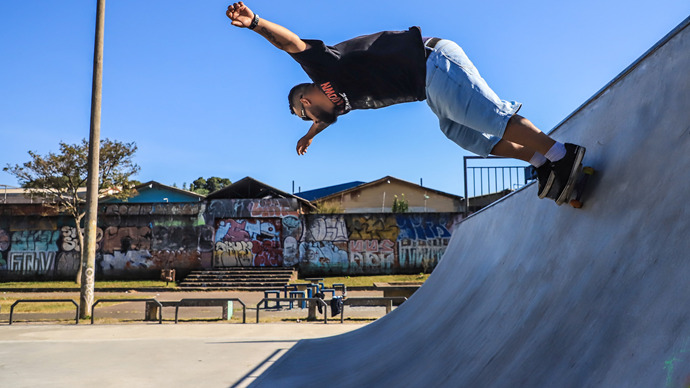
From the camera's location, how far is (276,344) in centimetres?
646

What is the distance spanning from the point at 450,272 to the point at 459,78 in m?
3.31

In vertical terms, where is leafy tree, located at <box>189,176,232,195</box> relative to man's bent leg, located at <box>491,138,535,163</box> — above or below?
above

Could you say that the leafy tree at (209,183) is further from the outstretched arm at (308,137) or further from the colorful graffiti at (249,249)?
the outstretched arm at (308,137)

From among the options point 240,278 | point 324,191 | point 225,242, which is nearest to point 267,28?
point 240,278

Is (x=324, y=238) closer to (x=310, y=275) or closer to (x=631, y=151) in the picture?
(x=310, y=275)

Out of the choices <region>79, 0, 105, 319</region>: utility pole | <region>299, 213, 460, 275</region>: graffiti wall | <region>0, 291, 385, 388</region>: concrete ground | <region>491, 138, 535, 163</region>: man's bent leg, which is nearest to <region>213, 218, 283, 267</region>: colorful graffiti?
<region>299, 213, 460, 275</region>: graffiti wall

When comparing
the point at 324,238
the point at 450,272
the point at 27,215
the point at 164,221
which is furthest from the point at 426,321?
the point at 27,215

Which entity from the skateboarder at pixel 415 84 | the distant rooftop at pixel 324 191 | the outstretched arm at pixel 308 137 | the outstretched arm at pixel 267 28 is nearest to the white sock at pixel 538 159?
the skateboarder at pixel 415 84

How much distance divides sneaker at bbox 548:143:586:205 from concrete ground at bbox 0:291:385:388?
3.02m

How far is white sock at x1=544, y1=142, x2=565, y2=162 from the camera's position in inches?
84.4

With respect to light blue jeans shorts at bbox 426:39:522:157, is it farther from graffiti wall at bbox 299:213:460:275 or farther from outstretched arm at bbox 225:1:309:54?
graffiti wall at bbox 299:213:460:275

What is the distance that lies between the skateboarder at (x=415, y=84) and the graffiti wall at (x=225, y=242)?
76.7 ft

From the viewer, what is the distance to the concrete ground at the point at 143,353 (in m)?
4.30

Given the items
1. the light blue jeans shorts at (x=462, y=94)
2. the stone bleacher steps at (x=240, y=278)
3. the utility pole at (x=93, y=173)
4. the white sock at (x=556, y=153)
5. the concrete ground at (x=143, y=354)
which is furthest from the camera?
the stone bleacher steps at (x=240, y=278)
